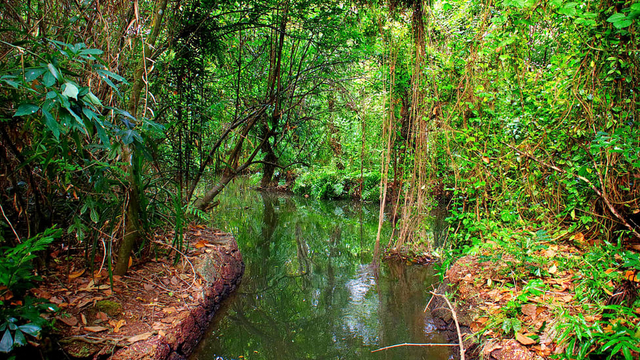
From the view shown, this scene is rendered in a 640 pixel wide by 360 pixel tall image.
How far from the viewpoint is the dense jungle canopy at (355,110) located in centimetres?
181

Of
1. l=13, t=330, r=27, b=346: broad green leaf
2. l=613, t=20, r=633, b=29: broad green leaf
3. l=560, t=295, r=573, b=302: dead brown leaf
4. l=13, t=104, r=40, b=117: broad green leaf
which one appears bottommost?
l=560, t=295, r=573, b=302: dead brown leaf

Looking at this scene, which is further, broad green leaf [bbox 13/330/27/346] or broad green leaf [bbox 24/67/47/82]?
broad green leaf [bbox 13/330/27/346]

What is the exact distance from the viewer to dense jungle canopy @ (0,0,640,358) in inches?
71.3

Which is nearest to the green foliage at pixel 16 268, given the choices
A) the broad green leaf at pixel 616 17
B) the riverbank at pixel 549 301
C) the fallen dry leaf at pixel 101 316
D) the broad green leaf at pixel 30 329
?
the broad green leaf at pixel 30 329

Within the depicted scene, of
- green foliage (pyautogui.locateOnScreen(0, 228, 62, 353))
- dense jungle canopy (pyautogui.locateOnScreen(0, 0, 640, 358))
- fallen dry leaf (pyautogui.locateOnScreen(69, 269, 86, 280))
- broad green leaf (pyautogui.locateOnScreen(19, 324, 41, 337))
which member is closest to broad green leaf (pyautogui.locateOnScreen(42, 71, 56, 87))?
dense jungle canopy (pyautogui.locateOnScreen(0, 0, 640, 358))

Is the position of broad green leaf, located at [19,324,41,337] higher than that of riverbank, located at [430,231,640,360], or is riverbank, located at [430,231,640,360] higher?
broad green leaf, located at [19,324,41,337]

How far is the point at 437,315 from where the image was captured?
3.43 m

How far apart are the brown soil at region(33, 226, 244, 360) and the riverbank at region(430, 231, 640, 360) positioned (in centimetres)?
234

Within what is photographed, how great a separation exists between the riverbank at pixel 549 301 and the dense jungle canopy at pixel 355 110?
3 cm

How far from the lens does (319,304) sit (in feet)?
12.7

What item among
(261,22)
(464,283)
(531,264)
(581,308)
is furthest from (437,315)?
(261,22)

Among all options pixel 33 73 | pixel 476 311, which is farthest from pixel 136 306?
pixel 476 311

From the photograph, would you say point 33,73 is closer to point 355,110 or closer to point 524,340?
point 524,340

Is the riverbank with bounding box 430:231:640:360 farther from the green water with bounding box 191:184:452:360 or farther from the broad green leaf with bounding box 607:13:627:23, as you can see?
the broad green leaf with bounding box 607:13:627:23
